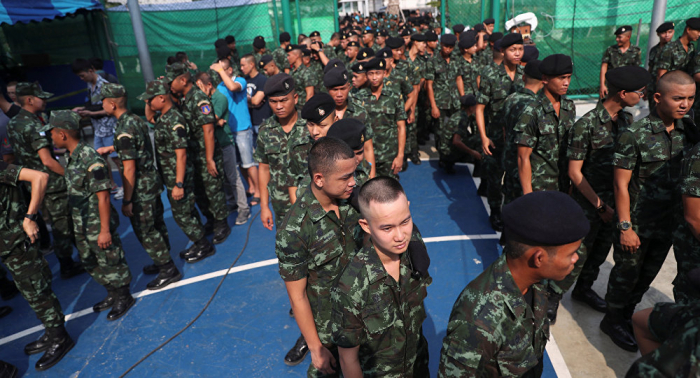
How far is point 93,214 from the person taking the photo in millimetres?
4363

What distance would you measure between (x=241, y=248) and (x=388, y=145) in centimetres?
243

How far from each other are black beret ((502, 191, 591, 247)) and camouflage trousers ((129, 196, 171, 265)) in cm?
425

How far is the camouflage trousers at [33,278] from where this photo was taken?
382 cm

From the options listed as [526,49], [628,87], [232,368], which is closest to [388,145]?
[526,49]

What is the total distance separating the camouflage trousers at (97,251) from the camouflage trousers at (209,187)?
1.40m

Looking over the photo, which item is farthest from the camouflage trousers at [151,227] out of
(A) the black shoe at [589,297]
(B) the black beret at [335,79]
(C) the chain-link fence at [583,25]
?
(C) the chain-link fence at [583,25]

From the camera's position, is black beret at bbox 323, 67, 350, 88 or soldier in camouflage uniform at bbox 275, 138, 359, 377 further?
black beret at bbox 323, 67, 350, 88

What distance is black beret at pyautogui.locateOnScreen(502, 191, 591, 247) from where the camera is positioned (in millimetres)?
1673

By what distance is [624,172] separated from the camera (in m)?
3.23

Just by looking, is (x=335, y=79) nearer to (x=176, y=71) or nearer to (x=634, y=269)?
(x=176, y=71)

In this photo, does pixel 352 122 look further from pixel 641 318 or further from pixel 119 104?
pixel 119 104

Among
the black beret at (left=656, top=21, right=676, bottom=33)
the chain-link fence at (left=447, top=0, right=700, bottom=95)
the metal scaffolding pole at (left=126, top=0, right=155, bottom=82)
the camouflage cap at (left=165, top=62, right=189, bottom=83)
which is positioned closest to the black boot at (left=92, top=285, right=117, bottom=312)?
the camouflage cap at (left=165, top=62, right=189, bottom=83)

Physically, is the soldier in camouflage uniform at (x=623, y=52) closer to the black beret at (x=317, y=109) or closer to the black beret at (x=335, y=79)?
the black beret at (x=335, y=79)

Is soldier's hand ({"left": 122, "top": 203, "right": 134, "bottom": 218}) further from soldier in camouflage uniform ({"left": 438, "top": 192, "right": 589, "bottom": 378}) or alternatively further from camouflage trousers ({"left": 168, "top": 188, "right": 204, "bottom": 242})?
soldier in camouflage uniform ({"left": 438, "top": 192, "right": 589, "bottom": 378})
